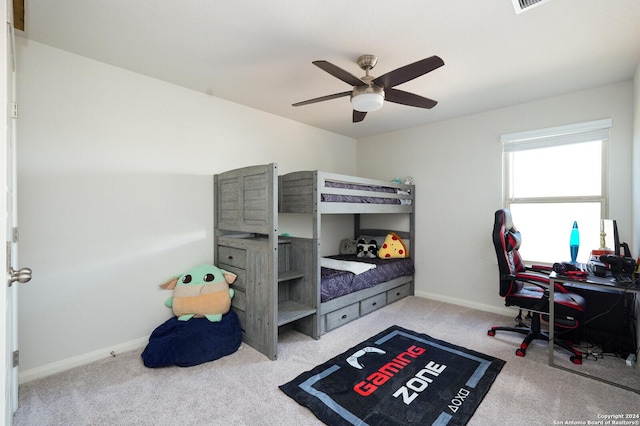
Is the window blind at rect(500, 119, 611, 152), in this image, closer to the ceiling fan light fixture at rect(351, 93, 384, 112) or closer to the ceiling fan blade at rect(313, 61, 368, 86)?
the ceiling fan light fixture at rect(351, 93, 384, 112)

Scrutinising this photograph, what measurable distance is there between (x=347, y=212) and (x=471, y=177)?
171 centimetres

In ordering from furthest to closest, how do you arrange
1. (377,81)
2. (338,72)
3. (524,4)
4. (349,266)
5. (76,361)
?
(349,266)
(76,361)
(377,81)
(338,72)
(524,4)

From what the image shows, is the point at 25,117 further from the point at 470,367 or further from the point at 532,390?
the point at 532,390

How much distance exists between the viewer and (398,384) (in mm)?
2102

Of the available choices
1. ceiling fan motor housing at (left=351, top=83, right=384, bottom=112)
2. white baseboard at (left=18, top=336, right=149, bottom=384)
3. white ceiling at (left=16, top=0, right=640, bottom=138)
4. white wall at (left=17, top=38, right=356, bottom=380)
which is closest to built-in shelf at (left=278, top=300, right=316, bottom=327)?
white wall at (left=17, top=38, right=356, bottom=380)

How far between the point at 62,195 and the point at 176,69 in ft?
4.34

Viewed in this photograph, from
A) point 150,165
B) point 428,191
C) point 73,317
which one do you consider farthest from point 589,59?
point 73,317

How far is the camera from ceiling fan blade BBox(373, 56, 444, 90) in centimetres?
184

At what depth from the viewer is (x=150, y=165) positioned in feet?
8.86

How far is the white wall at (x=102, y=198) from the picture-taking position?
2.18m

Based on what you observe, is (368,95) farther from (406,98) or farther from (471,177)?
(471,177)

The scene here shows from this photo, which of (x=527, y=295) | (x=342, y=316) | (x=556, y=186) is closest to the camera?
(x=527, y=295)

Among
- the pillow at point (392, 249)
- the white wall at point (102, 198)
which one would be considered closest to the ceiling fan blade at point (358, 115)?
the white wall at point (102, 198)

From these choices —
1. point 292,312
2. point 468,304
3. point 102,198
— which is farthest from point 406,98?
point 468,304
